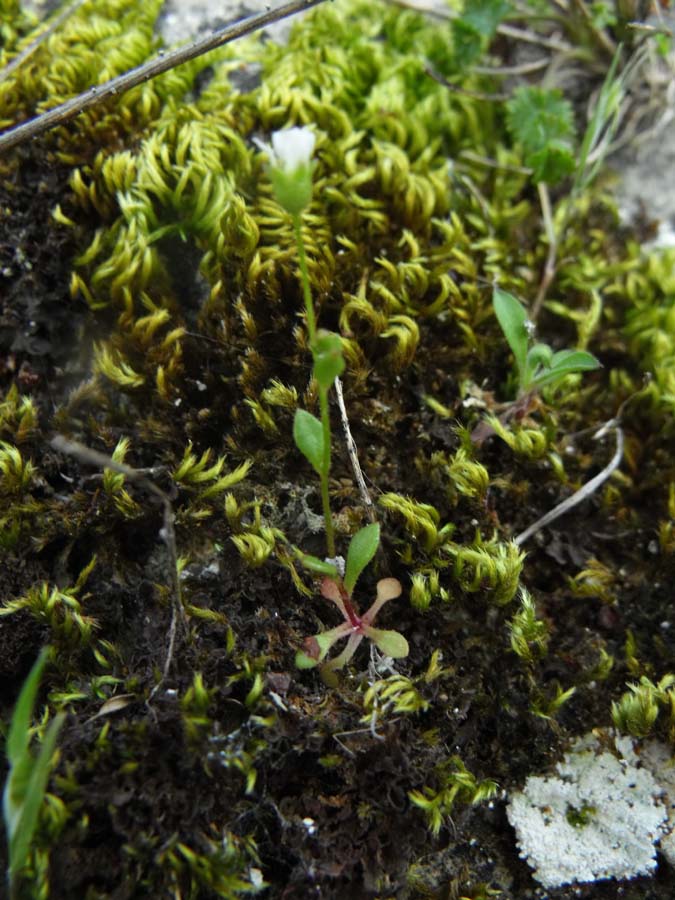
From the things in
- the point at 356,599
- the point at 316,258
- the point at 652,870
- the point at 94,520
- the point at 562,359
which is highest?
→ the point at 316,258

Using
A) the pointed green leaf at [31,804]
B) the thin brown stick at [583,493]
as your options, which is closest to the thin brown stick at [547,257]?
the thin brown stick at [583,493]

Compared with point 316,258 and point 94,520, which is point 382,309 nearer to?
point 316,258

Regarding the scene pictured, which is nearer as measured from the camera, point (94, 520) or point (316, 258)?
point (94, 520)

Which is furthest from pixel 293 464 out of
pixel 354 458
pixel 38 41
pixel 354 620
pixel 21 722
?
pixel 38 41

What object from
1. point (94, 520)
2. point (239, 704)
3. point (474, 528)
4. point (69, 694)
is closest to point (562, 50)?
point (474, 528)

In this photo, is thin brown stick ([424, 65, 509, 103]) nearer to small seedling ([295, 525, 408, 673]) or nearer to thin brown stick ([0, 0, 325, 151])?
thin brown stick ([0, 0, 325, 151])

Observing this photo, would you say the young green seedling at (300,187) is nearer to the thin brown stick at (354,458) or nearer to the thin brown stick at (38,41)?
the thin brown stick at (354,458)

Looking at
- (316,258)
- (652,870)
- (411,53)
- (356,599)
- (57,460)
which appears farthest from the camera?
(411,53)

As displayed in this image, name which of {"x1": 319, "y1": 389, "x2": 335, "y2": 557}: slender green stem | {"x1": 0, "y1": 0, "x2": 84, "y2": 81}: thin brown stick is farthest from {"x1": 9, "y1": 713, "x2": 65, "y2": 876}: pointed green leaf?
{"x1": 0, "y1": 0, "x2": 84, "y2": 81}: thin brown stick
